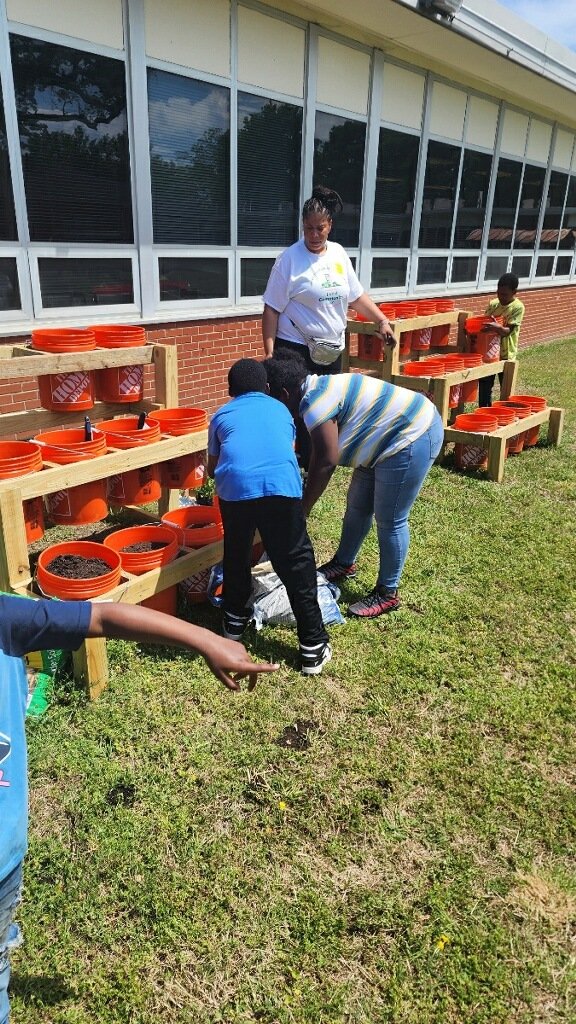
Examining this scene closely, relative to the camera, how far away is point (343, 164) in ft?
29.6

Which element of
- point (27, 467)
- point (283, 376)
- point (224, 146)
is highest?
point (224, 146)

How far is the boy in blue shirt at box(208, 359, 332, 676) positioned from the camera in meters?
3.41

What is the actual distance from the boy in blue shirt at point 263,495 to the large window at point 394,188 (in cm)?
734

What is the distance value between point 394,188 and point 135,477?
7.73 m

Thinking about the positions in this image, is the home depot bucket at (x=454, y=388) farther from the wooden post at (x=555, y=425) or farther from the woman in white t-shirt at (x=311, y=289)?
the woman in white t-shirt at (x=311, y=289)

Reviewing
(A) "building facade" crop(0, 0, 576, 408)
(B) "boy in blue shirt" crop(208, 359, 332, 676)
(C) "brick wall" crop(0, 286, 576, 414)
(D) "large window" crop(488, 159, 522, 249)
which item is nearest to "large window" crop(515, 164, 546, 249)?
(D) "large window" crop(488, 159, 522, 249)

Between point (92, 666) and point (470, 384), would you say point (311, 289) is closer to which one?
point (92, 666)

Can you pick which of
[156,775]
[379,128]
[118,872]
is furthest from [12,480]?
[379,128]

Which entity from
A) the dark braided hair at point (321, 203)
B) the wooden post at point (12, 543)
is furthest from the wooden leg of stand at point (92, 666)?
the dark braided hair at point (321, 203)

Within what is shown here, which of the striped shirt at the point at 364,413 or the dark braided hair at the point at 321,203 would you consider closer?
the striped shirt at the point at 364,413

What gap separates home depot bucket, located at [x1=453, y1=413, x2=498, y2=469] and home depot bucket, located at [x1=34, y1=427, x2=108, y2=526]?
4.03 meters

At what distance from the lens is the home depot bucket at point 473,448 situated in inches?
272

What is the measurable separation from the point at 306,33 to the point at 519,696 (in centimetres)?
779


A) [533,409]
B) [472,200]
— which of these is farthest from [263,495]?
[472,200]
